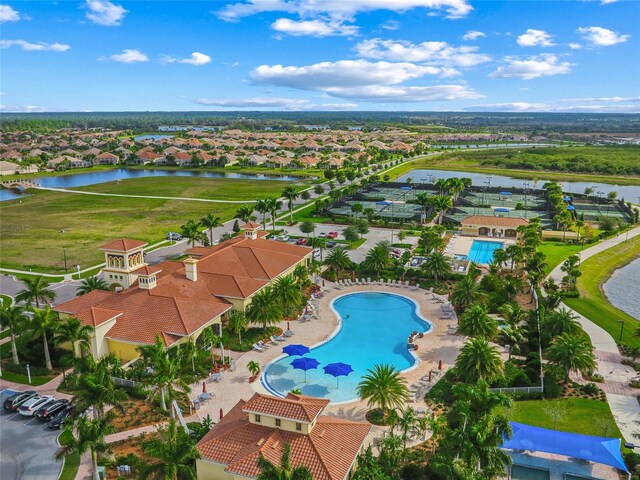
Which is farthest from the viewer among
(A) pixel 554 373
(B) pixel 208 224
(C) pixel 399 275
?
(B) pixel 208 224

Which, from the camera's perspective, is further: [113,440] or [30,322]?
[30,322]

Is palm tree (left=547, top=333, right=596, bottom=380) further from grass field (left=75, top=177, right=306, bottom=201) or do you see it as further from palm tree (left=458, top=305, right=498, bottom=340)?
grass field (left=75, top=177, right=306, bottom=201)

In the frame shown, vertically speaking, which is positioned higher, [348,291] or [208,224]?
[208,224]

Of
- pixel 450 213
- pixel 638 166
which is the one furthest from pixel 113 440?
pixel 638 166

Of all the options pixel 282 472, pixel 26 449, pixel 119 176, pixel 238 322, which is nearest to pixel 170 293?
pixel 238 322

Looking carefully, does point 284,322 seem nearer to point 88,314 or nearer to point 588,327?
point 88,314

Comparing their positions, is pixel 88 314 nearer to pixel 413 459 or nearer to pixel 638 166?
pixel 413 459

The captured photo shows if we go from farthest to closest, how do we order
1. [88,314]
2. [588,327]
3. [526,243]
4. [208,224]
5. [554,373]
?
1. [208,224]
2. [526,243]
3. [588,327]
4. [88,314]
5. [554,373]
